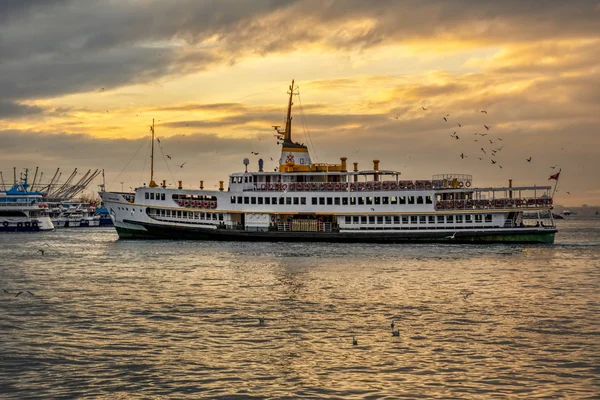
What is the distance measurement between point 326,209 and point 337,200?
1444 millimetres

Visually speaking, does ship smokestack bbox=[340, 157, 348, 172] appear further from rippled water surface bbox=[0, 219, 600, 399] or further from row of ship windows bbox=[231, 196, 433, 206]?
rippled water surface bbox=[0, 219, 600, 399]

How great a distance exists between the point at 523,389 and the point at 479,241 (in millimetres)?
53266

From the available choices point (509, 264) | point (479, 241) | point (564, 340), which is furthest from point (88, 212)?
point (564, 340)

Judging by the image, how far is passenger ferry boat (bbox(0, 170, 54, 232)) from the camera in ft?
410

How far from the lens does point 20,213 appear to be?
127000mm

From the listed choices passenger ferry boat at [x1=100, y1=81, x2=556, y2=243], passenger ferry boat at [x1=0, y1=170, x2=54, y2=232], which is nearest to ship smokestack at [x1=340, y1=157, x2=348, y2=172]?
passenger ferry boat at [x1=100, y1=81, x2=556, y2=243]

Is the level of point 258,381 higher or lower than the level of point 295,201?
lower

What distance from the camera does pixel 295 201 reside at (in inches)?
2921

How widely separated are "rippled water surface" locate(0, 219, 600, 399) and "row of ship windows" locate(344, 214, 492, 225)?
20375 mm

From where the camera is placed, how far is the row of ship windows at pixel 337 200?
70.9 m

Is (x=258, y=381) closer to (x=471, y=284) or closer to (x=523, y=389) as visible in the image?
(x=523, y=389)

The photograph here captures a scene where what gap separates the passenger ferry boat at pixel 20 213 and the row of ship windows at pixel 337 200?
6476 cm

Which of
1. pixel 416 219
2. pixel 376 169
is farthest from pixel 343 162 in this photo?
pixel 416 219

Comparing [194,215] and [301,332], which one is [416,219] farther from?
[301,332]
